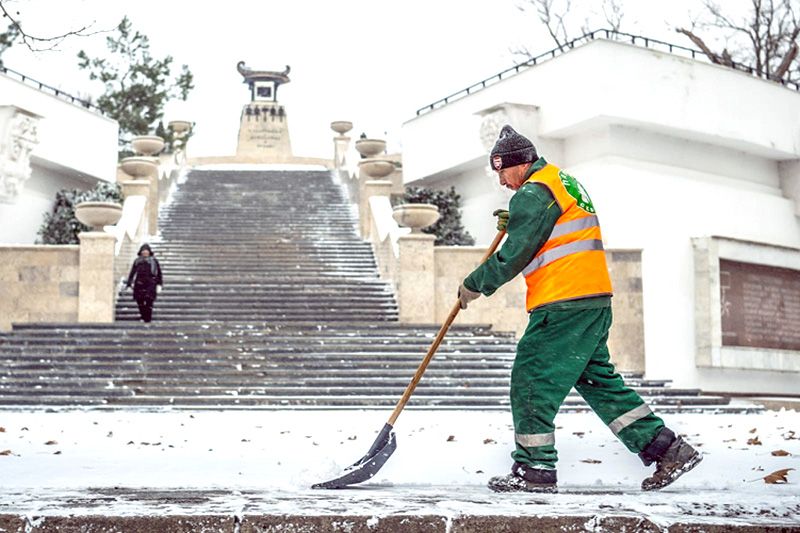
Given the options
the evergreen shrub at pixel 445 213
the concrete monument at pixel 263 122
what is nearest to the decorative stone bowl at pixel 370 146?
the evergreen shrub at pixel 445 213

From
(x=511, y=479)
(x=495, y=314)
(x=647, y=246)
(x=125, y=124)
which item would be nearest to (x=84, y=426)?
(x=511, y=479)

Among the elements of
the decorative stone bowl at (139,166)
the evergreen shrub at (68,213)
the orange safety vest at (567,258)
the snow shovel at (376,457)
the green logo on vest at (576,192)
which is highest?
the decorative stone bowl at (139,166)

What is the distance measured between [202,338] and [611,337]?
6597 millimetres

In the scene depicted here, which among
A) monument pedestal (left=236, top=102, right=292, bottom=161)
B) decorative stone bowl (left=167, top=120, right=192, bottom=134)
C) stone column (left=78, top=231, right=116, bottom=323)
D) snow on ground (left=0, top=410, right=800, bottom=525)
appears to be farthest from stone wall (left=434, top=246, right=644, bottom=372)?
monument pedestal (left=236, top=102, right=292, bottom=161)

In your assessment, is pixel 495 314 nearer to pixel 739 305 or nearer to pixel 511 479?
pixel 739 305

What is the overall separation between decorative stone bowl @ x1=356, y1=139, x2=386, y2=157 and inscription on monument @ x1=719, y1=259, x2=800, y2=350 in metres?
8.19

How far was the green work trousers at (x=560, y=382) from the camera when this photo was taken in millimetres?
5168

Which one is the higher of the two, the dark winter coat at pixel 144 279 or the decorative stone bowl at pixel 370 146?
the decorative stone bowl at pixel 370 146

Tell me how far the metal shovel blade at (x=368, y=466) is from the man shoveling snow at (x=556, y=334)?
1.93ft

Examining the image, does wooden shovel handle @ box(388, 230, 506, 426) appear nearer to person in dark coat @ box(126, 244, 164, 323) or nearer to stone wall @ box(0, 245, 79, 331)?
person in dark coat @ box(126, 244, 164, 323)

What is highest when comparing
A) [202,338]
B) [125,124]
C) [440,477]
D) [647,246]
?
[125,124]

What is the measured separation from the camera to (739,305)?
66.2 feet

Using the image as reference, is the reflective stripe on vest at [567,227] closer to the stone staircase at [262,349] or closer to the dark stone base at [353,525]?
the dark stone base at [353,525]

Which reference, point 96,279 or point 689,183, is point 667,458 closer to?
point 96,279
